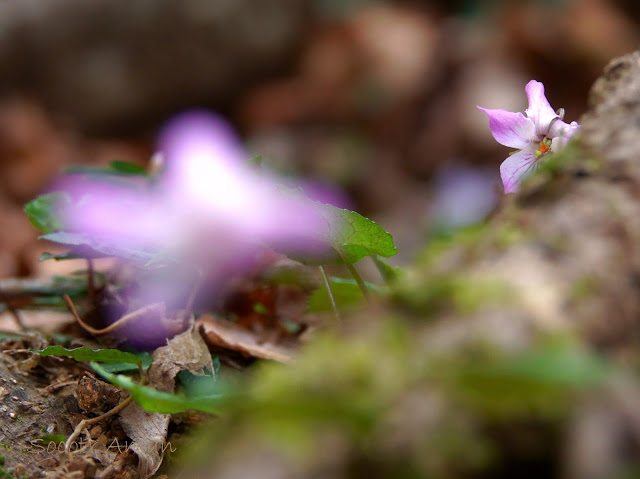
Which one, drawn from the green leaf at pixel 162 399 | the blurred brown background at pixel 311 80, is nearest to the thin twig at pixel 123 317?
the green leaf at pixel 162 399

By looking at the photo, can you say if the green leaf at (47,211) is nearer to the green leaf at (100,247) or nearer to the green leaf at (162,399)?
the green leaf at (100,247)

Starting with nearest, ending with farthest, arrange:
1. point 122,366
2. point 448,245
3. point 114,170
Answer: point 448,245
point 122,366
point 114,170

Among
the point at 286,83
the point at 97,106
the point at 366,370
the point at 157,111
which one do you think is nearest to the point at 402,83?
the point at 286,83

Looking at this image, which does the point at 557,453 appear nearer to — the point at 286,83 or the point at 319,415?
the point at 319,415

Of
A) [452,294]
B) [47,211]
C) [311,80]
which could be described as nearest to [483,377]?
[452,294]

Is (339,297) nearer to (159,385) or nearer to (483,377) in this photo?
(159,385)

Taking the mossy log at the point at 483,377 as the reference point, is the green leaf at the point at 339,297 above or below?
below
